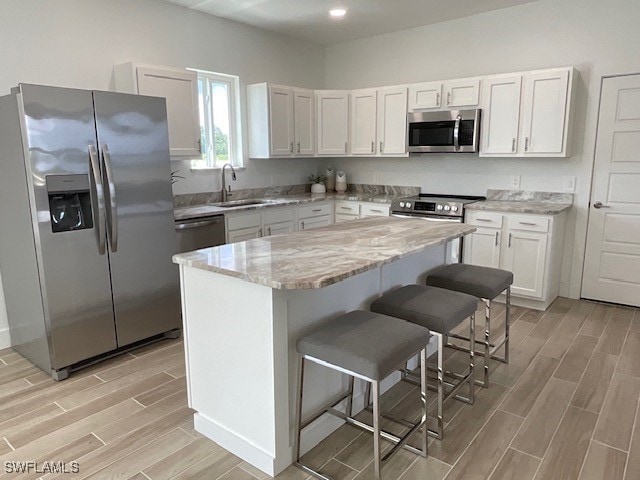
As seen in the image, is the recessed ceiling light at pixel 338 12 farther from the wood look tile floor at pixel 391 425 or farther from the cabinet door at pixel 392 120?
the wood look tile floor at pixel 391 425

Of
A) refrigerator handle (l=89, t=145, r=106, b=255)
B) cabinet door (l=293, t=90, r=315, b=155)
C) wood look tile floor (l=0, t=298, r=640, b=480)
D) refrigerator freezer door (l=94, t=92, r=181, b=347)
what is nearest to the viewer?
wood look tile floor (l=0, t=298, r=640, b=480)

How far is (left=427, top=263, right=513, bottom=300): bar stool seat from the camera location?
2.69 meters

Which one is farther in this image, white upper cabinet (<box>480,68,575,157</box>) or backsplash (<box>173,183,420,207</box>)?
backsplash (<box>173,183,420,207</box>)

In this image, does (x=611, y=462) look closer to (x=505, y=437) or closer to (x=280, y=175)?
(x=505, y=437)

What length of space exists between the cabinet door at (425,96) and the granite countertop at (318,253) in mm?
2163

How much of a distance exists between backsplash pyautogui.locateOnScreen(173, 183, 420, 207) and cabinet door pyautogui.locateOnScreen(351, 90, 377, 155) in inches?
22.4

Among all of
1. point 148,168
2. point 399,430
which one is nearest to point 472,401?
point 399,430

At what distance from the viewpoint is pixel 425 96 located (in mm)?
4703

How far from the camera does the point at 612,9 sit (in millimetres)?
3900

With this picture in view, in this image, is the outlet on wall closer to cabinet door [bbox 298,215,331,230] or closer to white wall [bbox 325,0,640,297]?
white wall [bbox 325,0,640,297]

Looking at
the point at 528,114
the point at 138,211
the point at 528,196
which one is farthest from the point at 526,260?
the point at 138,211

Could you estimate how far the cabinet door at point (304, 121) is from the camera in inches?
201

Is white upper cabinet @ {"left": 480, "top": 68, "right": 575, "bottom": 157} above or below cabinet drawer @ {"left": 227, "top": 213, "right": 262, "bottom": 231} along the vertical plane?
above

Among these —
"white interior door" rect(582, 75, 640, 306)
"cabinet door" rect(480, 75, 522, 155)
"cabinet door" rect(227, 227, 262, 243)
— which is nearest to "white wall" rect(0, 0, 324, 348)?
"cabinet door" rect(227, 227, 262, 243)
